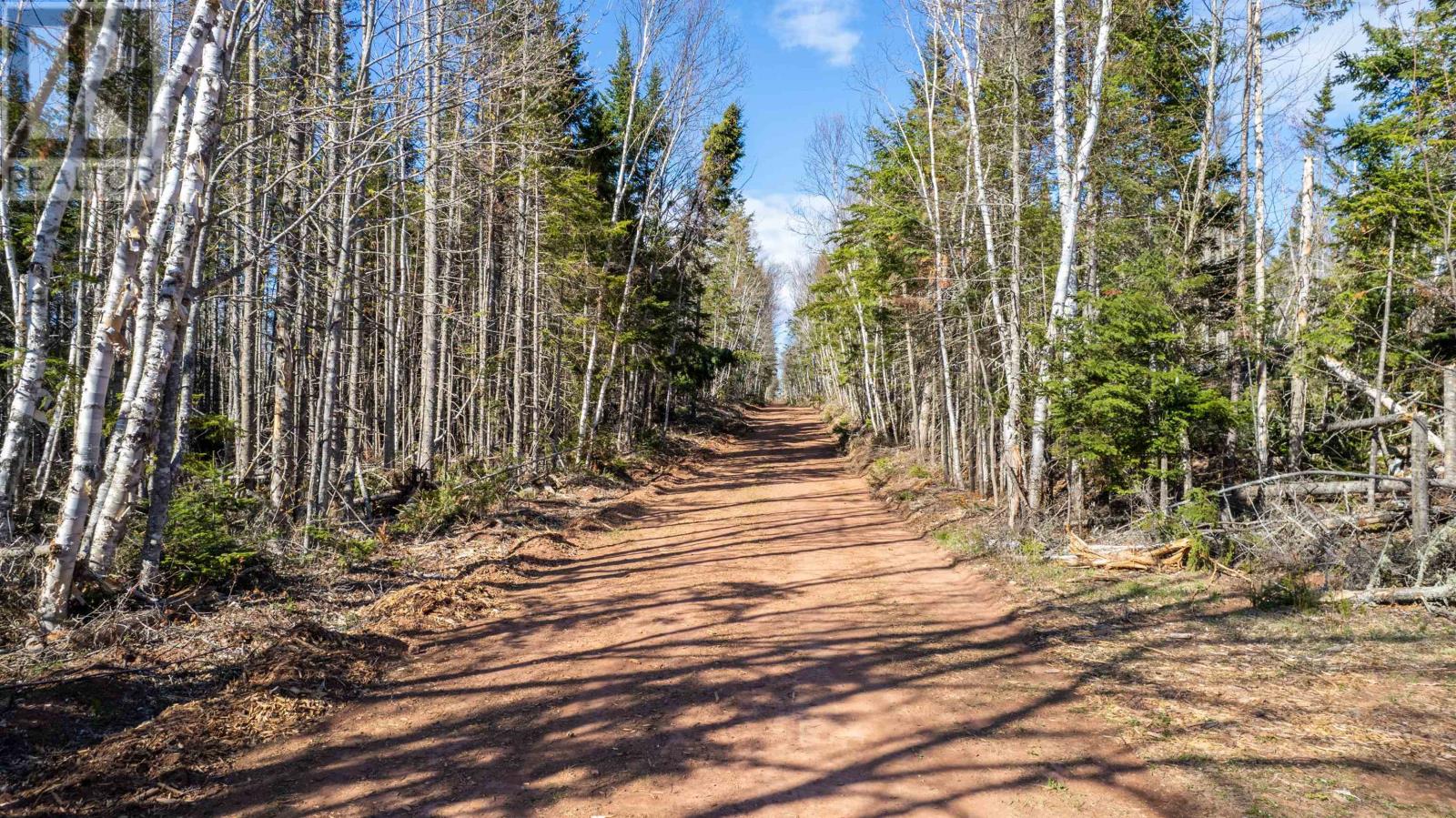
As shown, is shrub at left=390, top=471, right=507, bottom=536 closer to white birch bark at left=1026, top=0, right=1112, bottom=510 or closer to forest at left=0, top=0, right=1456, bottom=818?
forest at left=0, top=0, right=1456, bottom=818

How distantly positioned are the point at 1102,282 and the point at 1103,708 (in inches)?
338

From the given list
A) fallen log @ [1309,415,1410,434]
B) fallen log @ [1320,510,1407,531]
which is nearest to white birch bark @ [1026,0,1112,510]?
fallen log @ [1320,510,1407,531]

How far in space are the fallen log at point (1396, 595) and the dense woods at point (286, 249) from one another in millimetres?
9021

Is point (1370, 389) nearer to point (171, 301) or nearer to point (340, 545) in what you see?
point (340, 545)

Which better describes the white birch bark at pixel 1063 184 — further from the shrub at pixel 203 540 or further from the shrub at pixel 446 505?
the shrub at pixel 203 540

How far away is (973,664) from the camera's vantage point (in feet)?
21.0

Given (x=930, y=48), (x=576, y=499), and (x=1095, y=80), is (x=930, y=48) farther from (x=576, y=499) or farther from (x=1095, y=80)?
(x=576, y=499)

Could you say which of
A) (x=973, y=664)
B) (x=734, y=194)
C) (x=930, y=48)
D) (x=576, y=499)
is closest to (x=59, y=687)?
(x=973, y=664)

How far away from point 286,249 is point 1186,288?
11108mm

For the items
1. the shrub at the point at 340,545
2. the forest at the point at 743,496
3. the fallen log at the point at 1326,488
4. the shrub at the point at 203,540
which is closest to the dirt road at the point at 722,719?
the forest at the point at 743,496

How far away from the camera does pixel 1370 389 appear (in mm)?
10078

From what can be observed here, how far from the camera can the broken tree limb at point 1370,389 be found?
974 centimetres

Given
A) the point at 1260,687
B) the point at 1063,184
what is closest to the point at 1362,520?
the point at 1260,687

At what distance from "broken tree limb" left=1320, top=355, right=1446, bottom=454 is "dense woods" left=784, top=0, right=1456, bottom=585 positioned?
5 centimetres
